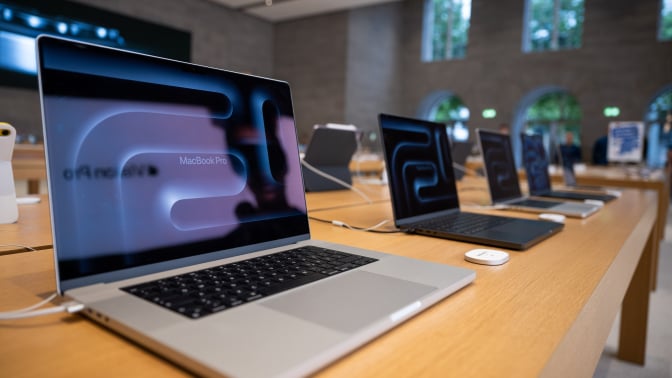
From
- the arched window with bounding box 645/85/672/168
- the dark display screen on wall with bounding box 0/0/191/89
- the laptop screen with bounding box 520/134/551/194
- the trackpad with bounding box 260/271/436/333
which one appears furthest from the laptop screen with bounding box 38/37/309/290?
the arched window with bounding box 645/85/672/168

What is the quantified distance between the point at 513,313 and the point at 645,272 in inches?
67.5

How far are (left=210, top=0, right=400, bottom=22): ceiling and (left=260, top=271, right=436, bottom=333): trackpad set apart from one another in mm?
7971

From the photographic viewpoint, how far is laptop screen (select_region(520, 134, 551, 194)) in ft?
6.30

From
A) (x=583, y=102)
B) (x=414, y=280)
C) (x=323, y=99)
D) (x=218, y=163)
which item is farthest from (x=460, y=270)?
(x=583, y=102)

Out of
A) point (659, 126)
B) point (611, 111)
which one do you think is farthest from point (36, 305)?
point (659, 126)

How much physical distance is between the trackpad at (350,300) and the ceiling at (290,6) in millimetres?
7971

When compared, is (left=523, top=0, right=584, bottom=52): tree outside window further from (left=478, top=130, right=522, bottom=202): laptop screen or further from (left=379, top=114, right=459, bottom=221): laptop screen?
(left=379, top=114, right=459, bottom=221): laptop screen

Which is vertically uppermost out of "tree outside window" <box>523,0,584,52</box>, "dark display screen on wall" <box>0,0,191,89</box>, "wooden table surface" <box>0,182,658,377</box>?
"tree outside window" <box>523,0,584,52</box>

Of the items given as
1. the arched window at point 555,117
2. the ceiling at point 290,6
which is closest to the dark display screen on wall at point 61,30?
the ceiling at point 290,6

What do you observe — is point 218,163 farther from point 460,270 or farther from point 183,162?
point 460,270

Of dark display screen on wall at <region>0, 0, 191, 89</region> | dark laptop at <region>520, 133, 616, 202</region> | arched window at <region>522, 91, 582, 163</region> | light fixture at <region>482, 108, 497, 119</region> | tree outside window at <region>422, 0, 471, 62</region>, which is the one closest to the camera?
dark laptop at <region>520, 133, 616, 202</region>

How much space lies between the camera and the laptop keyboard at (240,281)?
0.41m

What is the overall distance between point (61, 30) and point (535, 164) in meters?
6.74

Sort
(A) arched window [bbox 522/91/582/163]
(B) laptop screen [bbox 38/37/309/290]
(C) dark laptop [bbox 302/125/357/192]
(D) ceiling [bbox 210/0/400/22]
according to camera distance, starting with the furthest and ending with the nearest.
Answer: (A) arched window [bbox 522/91/582/163]
(D) ceiling [bbox 210/0/400/22]
(C) dark laptop [bbox 302/125/357/192]
(B) laptop screen [bbox 38/37/309/290]
